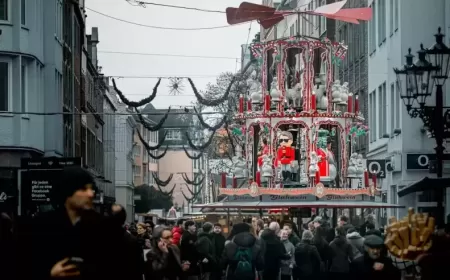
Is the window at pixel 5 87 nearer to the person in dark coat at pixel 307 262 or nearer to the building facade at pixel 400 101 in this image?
the building facade at pixel 400 101

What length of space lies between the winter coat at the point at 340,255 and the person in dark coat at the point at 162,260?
6171 mm

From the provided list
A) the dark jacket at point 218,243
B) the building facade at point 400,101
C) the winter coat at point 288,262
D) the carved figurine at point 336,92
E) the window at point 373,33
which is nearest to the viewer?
the winter coat at point 288,262

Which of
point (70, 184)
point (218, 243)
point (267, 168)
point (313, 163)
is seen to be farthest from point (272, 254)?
point (70, 184)

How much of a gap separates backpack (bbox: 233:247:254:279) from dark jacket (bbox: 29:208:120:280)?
16659 mm

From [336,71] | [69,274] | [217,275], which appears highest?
[336,71]

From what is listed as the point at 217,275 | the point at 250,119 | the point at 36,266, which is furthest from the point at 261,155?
the point at 36,266

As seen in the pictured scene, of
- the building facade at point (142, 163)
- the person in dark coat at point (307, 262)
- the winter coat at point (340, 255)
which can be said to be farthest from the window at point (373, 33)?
the building facade at point (142, 163)

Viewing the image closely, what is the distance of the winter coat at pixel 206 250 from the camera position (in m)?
26.8

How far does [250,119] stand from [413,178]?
254 inches

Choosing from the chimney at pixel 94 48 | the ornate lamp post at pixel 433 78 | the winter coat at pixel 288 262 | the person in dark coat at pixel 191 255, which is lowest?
the winter coat at pixel 288 262

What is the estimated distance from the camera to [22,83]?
44.3 metres

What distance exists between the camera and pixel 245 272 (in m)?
25.7

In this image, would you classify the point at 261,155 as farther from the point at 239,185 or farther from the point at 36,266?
the point at 36,266

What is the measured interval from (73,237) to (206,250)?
1949cm
